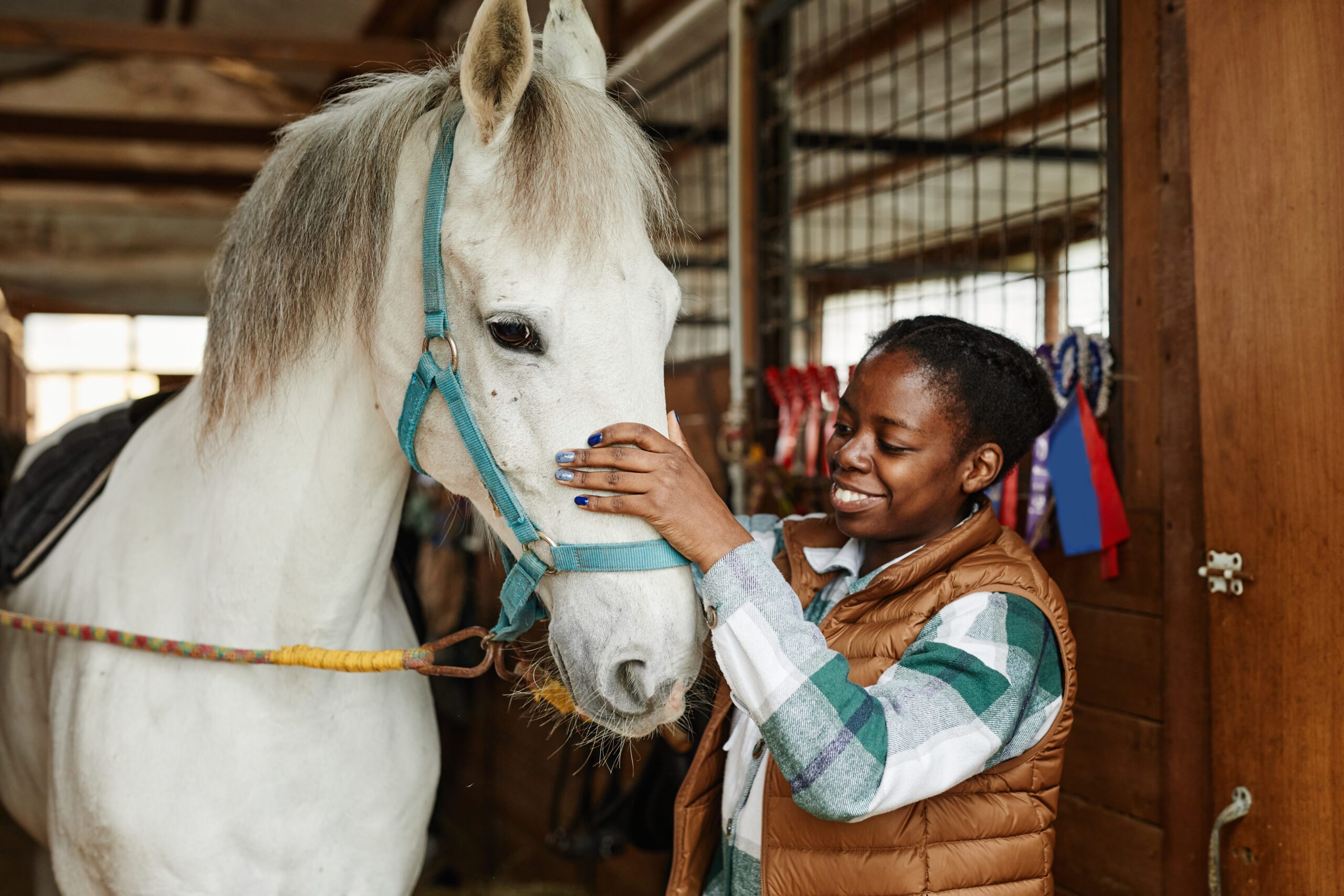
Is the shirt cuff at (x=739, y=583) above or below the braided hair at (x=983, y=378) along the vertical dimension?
below

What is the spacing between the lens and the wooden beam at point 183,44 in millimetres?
3352

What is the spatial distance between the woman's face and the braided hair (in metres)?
0.02

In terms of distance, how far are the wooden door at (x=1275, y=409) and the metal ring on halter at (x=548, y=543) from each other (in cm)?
96

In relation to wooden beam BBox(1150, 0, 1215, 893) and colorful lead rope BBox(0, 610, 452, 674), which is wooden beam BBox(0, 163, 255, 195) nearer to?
colorful lead rope BBox(0, 610, 452, 674)

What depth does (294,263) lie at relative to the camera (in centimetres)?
120

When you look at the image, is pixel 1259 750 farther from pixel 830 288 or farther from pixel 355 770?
pixel 830 288

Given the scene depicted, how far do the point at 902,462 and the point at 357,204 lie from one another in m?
0.73

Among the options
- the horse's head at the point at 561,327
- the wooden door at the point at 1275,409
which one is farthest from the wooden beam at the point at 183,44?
the wooden door at the point at 1275,409

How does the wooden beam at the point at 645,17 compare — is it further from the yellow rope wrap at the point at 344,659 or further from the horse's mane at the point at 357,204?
the yellow rope wrap at the point at 344,659

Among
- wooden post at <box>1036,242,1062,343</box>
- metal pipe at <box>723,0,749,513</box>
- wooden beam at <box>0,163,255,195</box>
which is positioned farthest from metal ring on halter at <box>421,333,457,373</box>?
wooden beam at <box>0,163,255,195</box>

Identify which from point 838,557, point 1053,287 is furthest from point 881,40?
point 838,557

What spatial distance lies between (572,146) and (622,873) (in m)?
2.70

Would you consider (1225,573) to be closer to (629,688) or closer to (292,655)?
(629,688)

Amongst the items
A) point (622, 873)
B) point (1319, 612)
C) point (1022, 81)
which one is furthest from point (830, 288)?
point (1319, 612)
